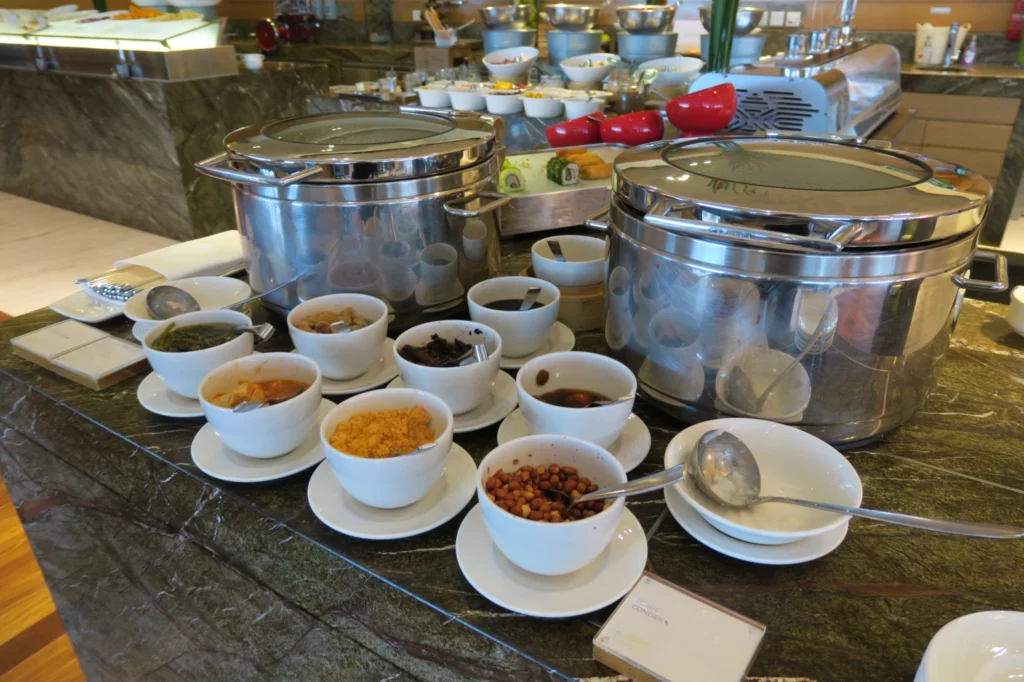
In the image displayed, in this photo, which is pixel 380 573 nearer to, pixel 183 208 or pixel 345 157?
pixel 345 157

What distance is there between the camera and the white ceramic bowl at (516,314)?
902 mm

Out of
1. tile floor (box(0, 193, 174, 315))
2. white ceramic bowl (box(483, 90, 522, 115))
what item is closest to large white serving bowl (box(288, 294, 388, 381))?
white ceramic bowl (box(483, 90, 522, 115))

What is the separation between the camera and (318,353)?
0.86 metres

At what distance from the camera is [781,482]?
2.31 feet

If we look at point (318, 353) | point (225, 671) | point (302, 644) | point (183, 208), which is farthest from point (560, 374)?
point (183, 208)

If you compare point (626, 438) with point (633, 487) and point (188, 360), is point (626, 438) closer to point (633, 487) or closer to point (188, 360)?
point (633, 487)

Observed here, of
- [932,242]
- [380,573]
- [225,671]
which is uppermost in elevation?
[932,242]

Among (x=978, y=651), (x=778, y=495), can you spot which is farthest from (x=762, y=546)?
(x=978, y=651)

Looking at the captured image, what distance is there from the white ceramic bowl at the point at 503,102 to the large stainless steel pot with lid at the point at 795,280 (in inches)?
85.3

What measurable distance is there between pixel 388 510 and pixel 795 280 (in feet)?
1.54

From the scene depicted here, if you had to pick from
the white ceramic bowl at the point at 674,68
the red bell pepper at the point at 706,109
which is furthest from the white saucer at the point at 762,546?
the white ceramic bowl at the point at 674,68

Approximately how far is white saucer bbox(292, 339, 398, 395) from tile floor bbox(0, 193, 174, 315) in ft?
9.41

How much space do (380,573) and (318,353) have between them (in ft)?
1.06

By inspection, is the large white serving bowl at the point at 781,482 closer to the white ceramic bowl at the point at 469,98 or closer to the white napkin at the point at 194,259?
the white napkin at the point at 194,259
